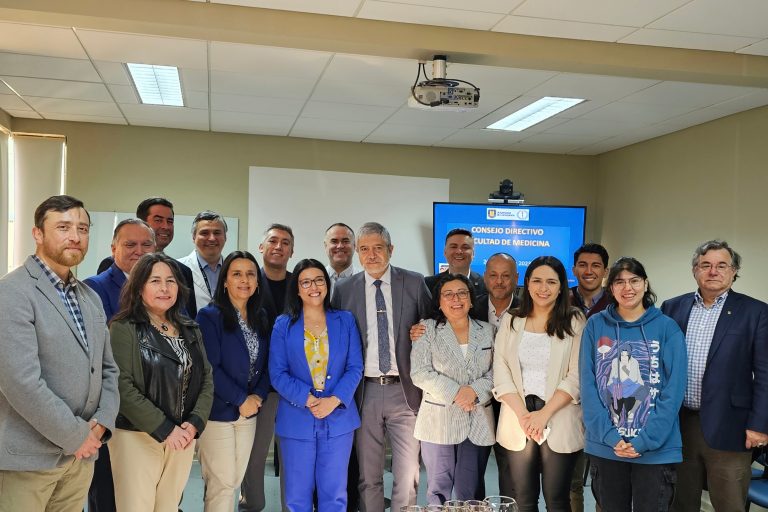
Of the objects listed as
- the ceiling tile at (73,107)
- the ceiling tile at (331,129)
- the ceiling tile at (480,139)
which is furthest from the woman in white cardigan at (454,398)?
the ceiling tile at (73,107)

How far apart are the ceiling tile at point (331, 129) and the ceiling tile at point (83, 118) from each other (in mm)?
1754

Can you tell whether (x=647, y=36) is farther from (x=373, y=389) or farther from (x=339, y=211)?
(x=339, y=211)

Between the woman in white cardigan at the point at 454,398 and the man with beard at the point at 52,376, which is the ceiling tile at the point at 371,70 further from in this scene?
the man with beard at the point at 52,376

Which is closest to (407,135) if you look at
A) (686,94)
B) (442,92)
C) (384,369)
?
(686,94)

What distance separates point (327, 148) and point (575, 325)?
15.4 ft

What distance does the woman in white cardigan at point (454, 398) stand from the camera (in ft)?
11.7

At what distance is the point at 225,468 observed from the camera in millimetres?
3438

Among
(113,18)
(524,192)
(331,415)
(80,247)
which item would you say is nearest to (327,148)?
(524,192)

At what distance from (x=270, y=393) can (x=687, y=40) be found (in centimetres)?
333

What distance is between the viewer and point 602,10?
381 cm

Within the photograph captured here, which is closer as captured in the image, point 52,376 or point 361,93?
point 52,376

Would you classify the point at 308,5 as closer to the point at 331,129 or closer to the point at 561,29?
the point at 561,29

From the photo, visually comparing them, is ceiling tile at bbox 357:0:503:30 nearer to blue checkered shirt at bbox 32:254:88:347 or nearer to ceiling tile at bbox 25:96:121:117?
blue checkered shirt at bbox 32:254:88:347

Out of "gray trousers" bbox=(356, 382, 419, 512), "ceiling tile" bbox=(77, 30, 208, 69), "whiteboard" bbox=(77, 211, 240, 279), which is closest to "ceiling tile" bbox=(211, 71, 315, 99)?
"ceiling tile" bbox=(77, 30, 208, 69)
